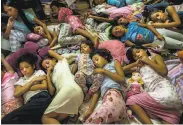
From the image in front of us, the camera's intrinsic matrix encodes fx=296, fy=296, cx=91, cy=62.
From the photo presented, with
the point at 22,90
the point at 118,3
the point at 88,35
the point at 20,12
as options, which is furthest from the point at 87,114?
the point at 118,3

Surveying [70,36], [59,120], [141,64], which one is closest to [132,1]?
[70,36]

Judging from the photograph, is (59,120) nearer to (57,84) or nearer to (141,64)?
(57,84)

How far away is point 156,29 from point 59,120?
1.04 meters

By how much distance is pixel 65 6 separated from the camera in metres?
2.54

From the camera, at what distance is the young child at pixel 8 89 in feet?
5.41

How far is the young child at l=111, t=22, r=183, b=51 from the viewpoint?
206 centimetres

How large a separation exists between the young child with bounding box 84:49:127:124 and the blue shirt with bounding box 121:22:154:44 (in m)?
0.35

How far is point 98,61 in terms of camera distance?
1.81m

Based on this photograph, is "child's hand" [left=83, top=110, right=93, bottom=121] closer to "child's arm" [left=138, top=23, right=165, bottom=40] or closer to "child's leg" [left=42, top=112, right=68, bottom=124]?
"child's leg" [left=42, top=112, right=68, bottom=124]

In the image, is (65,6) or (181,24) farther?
(65,6)

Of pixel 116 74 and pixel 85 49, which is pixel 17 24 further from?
pixel 116 74

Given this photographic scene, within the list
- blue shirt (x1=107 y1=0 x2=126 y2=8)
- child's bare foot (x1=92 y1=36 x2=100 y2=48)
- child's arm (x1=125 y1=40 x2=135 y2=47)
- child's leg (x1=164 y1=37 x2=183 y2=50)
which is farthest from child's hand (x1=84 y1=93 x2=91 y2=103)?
blue shirt (x1=107 y1=0 x2=126 y2=8)

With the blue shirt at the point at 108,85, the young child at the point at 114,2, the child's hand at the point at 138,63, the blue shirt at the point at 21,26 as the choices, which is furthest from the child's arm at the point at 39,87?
the young child at the point at 114,2

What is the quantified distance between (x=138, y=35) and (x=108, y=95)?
2.31 feet
